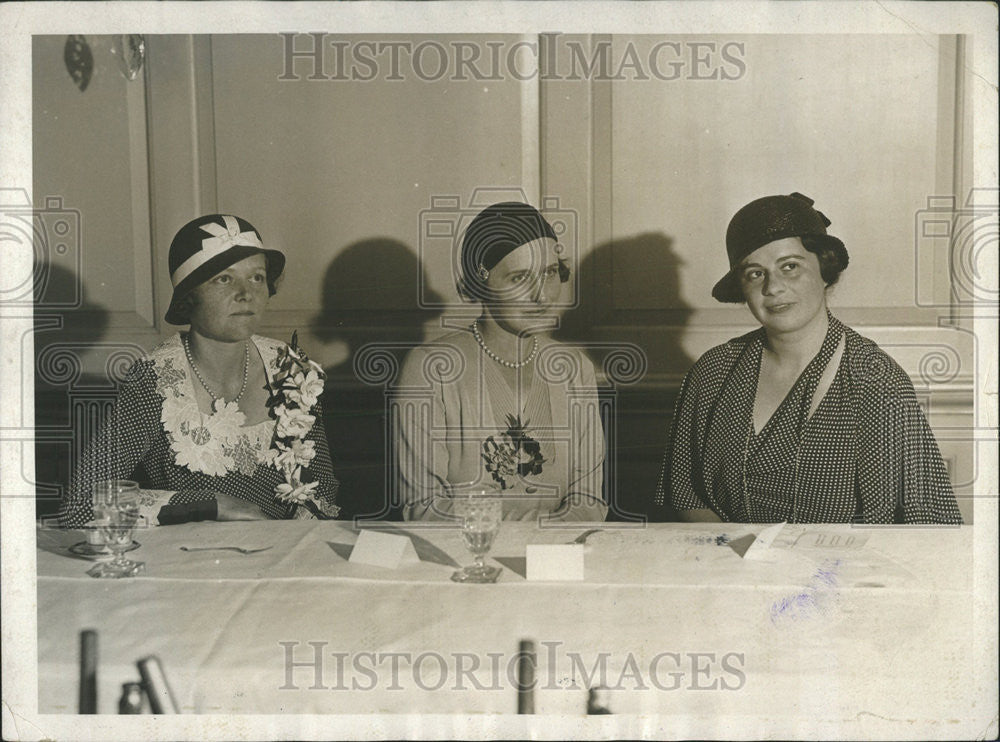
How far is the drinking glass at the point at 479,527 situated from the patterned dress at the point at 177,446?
641 mm

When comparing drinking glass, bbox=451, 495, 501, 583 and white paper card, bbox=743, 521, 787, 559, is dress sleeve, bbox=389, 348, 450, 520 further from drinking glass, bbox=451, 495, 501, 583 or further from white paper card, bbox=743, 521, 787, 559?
white paper card, bbox=743, 521, 787, 559

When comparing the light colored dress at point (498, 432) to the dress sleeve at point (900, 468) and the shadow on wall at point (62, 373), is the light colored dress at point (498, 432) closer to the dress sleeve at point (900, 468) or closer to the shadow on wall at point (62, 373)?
the dress sleeve at point (900, 468)

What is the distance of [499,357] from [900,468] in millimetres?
958

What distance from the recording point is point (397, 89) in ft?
7.33

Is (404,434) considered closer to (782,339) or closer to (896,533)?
(782,339)

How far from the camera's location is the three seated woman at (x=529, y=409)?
217cm

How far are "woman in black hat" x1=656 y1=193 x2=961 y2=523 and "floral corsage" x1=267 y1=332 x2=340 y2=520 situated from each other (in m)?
0.85

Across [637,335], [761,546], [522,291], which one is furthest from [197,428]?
[761,546]

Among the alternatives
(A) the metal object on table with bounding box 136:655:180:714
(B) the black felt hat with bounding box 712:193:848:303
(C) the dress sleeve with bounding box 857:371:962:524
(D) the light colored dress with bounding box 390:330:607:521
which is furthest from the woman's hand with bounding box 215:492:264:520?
(C) the dress sleeve with bounding box 857:371:962:524

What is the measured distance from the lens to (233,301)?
7.53 feet

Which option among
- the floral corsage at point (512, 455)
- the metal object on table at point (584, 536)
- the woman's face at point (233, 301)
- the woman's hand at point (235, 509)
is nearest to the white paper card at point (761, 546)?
the metal object on table at point (584, 536)

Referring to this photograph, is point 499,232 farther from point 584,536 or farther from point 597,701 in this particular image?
point 597,701

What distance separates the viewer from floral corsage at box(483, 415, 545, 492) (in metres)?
2.22

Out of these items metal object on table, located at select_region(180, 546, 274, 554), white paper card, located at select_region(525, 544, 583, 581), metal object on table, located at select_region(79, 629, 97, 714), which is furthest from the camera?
metal object on table, located at select_region(180, 546, 274, 554)
